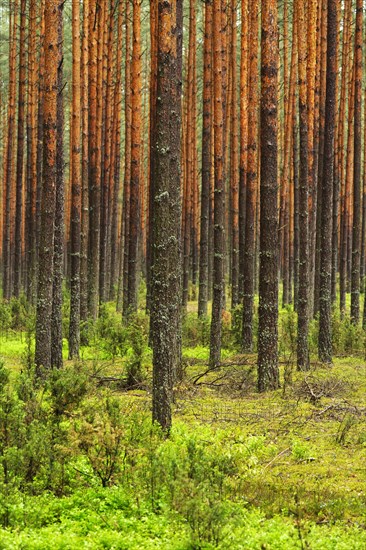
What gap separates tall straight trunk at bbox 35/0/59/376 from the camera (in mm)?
9703

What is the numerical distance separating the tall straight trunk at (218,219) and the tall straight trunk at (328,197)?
1.77 metres

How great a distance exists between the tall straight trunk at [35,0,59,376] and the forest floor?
152 centimetres

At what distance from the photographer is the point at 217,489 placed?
5.80m

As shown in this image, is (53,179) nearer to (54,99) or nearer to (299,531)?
(54,99)

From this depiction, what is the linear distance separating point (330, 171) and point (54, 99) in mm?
5288

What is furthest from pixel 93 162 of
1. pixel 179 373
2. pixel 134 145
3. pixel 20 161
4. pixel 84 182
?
pixel 179 373

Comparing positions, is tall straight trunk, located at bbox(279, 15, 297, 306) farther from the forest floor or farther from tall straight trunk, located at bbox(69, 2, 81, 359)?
the forest floor

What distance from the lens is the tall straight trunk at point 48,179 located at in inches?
382

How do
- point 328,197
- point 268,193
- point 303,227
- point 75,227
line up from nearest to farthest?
1. point 268,193
2. point 303,227
3. point 328,197
4. point 75,227

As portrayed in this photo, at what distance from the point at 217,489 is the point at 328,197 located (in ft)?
25.8

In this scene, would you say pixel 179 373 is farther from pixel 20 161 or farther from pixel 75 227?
pixel 20 161

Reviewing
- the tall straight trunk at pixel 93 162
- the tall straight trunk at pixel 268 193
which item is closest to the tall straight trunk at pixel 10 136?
the tall straight trunk at pixel 93 162

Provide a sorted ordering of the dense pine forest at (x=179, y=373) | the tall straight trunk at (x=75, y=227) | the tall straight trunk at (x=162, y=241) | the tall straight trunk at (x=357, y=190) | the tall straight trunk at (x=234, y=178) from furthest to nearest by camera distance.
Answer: the tall straight trunk at (x=234, y=178), the tall straight trunk at (x=357, y=190), the tall straight trunk at (x=75, y=227), the tall straight trunk at (x=162, y=241), the dense pine forest at (x=179, y=373)

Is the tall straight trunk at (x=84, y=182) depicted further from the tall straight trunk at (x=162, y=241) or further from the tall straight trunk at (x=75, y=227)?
the tall straight trunk at (x=162, y=241)
